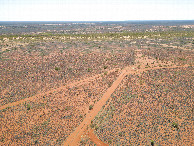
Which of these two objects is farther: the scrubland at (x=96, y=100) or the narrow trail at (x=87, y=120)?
the scrubland at (x=96, y=100)

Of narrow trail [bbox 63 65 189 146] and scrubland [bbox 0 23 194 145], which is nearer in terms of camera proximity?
narrow trail [bbox 63 65 189 146]

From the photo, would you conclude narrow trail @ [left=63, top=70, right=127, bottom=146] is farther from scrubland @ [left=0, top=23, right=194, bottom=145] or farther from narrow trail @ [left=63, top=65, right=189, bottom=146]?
scrubland @ [left=0, top=23, right=194, bottom=145]

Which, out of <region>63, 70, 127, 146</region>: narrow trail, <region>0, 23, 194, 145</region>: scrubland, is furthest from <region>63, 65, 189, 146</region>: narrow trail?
<region>0, 23, 194, 145</region>: scrubland

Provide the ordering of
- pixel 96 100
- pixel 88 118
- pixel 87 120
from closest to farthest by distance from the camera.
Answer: pixel 87 120 → pixel 88 118 → pixel 96 100

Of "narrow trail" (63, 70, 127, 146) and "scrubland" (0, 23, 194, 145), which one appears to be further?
"scrubland" (0, 23, 194, 145)

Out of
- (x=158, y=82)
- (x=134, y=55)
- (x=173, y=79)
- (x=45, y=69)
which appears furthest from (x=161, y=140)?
(x=134, y=55)

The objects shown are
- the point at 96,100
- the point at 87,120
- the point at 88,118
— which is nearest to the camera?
the point at 87,120

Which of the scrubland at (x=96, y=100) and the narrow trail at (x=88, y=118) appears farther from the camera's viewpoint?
the scrubland at (x=96, y=100)

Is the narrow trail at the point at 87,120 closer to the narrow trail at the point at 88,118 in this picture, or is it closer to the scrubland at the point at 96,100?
the narrow trail at the point at 88,118

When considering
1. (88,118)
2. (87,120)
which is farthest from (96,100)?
(87,120)

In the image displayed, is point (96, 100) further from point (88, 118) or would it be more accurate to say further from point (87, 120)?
point (87, 120)

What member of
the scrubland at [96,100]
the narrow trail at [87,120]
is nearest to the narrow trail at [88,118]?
Result: the narrow trail at [87,120]
